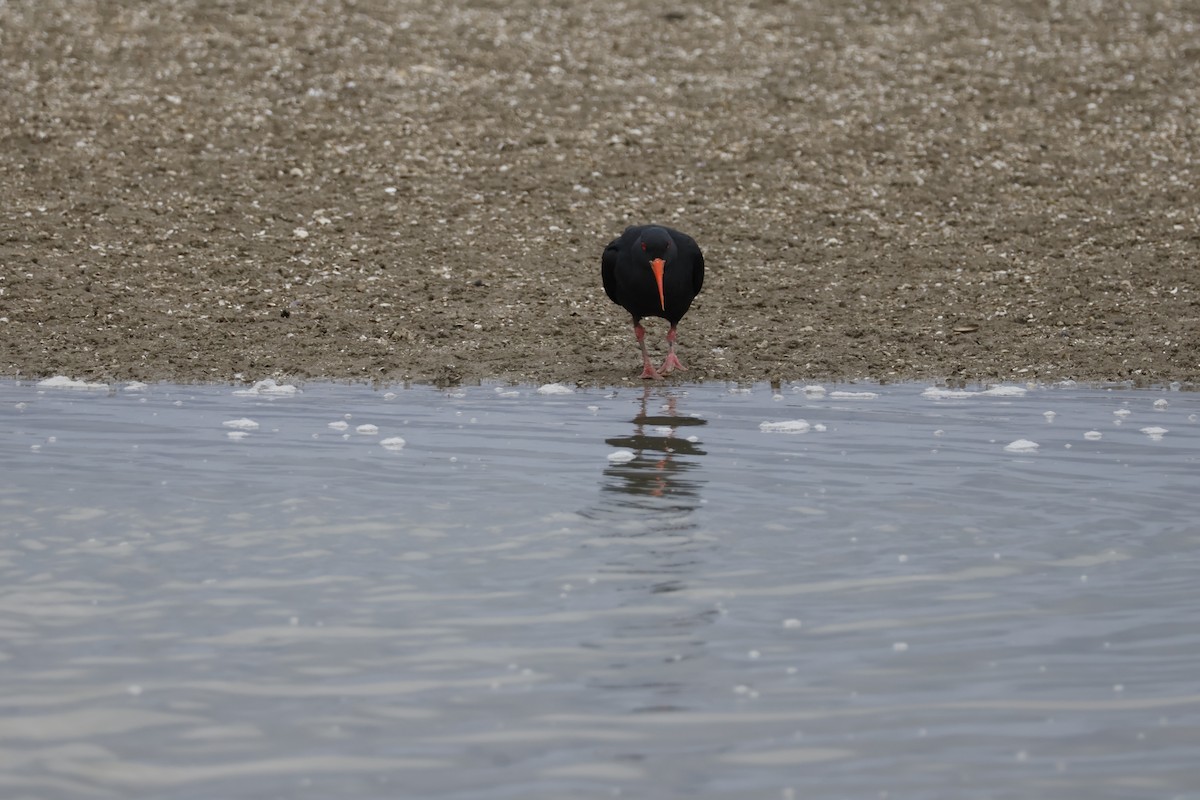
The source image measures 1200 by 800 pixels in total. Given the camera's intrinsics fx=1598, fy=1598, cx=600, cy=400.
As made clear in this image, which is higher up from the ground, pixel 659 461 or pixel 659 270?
pixel 659 270

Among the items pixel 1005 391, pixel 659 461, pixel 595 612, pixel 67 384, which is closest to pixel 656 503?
pixel 659 461

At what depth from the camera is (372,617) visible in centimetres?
634

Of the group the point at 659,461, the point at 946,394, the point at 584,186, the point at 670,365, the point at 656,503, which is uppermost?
the point at 584,186

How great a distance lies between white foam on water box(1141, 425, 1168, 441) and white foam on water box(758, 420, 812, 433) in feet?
7.40

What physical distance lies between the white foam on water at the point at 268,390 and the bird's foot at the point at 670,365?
3.09 m

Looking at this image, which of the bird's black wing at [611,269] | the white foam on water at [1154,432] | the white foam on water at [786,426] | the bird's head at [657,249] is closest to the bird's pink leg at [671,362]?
the bird's head at [657,249]

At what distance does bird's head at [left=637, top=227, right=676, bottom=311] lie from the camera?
44.2ft

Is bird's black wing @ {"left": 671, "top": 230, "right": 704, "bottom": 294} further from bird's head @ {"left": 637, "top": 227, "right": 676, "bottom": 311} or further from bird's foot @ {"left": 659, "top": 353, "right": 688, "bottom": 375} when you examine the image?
bird's foot @ {"left": 659, "top": 353, "right": 688, "bottom": 375}

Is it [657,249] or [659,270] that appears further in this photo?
[657,249]

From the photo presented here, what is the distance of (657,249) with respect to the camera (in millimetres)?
13578

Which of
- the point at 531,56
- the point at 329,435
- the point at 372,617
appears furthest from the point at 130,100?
the point at 372,617

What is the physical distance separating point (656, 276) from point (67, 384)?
4859 millimetres

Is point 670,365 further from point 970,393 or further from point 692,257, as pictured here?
point 970,393

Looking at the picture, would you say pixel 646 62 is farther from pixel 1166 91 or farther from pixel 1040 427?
pixel 1040 427
